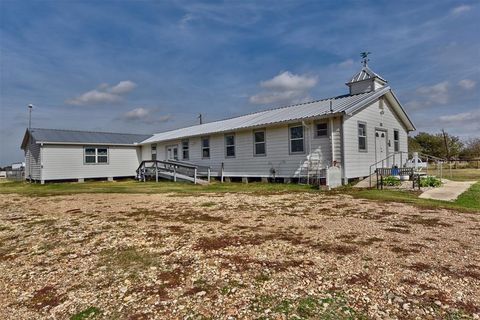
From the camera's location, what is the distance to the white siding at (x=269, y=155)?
49.6 ft

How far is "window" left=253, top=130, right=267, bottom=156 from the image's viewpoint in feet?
57.2

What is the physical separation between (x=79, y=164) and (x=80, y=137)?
2.13 m

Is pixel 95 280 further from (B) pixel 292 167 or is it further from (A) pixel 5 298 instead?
(B) pixel 292 167

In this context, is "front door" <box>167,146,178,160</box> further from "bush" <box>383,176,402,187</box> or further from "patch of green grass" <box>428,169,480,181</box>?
"patch of green grass" <box>428,169,480,181</box>

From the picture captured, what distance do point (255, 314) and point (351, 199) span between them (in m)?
8.12

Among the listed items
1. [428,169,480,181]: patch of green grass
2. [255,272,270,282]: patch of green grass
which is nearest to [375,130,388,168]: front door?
[428,169,480,181]: patch of green grass

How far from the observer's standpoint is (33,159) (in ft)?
79.3

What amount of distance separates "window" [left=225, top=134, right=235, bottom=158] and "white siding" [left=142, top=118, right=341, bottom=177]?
0.77 ft

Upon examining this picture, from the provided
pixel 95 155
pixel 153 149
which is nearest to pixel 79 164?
pixel 95 155

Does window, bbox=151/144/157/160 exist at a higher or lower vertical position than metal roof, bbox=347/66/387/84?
lower

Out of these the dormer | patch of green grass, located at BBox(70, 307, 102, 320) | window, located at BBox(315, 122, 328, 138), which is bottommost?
patch of green grass, located at BBox(70, 307, 102, 320)

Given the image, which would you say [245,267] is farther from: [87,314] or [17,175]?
[17,175]

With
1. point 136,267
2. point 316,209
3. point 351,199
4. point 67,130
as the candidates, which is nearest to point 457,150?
point 351,199

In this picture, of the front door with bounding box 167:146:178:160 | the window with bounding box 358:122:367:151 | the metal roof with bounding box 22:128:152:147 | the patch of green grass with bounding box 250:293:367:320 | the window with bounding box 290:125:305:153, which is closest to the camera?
the patch of green grass with bounding box 250:293:367:320
